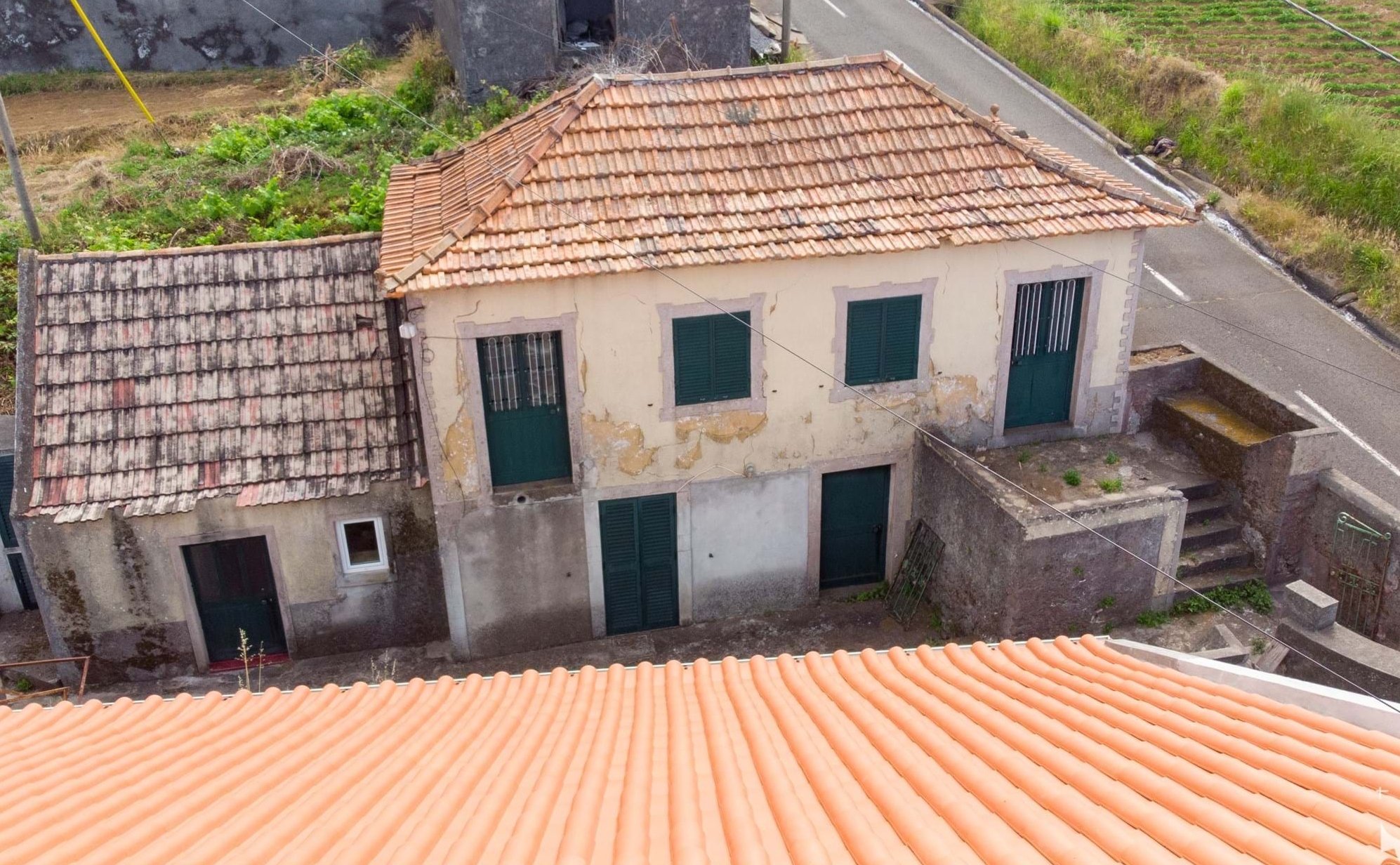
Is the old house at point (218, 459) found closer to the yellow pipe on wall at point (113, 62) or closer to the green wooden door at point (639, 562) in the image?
the green wooden door at point (639, 562)

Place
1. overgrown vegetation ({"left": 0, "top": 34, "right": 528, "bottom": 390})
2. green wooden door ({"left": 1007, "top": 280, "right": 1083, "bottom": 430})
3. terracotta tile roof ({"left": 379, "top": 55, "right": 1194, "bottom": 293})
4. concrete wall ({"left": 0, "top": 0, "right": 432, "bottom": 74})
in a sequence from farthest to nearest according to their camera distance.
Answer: concrete wall ({"left": 0, "top": 0, "right": 432, "bottom": 74}) → overgrown vegetation ({"left": 0, "top": 34, "right": 528, "bottom": 390}) → green wooden door ({"left": 1007, "top": 280, "right": 1083, "bottom": 430}) → terracotta tile roof ({"left": 379, "top": 55, "right": 1194, "bottom": 293})

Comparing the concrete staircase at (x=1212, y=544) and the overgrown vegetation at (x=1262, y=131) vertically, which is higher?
the overgrown vegetation at (x=1262, y=131)

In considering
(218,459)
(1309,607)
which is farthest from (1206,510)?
(218,459)

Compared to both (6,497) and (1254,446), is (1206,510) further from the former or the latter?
(6,497)

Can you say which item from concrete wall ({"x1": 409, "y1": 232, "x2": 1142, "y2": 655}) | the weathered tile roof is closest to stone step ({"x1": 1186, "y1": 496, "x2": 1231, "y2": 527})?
concrete wall ({"x1": 409, "y1": 232, "x2": 1142, "y2": 655})

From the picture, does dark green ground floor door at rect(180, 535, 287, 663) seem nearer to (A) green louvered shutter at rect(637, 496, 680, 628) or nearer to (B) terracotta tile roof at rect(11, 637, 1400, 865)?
(A) green louvered shutter at rect(637, 496, 680, 628)

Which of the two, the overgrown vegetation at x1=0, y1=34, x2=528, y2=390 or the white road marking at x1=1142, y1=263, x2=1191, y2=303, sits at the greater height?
the overgrown vegetation at x1=0, y1=34, x2=528, y2=390

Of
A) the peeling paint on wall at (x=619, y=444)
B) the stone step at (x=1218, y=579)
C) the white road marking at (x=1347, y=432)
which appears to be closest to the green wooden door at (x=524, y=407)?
the peeling paint on wall at (x=619, y=444)
